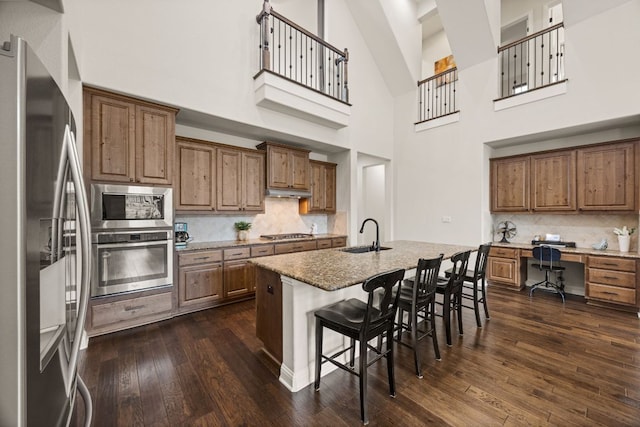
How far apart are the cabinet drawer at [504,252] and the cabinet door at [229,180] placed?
4.53 meters

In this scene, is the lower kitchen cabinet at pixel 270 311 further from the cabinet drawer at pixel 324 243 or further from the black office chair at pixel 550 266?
the black office chair at pixel 550 266

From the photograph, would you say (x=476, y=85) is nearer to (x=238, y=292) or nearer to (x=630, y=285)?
(x=630, y=285)

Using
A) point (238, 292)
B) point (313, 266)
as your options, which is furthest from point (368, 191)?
point (313, 266)

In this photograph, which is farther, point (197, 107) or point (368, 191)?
point (368, 191)

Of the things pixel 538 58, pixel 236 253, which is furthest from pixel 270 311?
pixel 538 58

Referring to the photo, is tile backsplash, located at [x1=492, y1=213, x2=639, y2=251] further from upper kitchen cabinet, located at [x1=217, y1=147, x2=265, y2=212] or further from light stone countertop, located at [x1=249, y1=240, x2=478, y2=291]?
upper kitchen cabinet, located at [x1=217, y1=147, x2=265, y2=212]

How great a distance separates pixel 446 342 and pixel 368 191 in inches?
237

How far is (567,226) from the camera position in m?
4.66

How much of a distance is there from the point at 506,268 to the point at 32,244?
570 centimetres

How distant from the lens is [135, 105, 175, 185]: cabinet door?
3.16 m

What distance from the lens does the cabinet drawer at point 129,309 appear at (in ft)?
9.43

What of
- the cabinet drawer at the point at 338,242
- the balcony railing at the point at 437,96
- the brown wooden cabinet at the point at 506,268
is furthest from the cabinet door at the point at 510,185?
the cabinet drawer at the point at 338,242

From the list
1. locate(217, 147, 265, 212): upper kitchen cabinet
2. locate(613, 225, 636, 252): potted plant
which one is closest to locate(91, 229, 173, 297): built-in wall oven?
locate(217, 147, 265, 212): upper kitchen cabinet

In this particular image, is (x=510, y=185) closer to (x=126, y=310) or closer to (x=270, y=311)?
(x=270, y=311)
